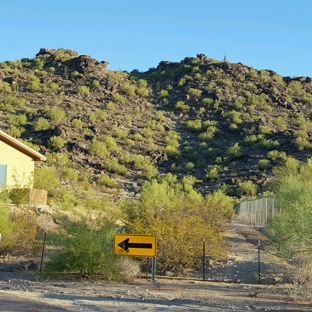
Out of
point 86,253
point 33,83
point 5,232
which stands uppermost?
point 33,83

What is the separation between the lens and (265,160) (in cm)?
5588

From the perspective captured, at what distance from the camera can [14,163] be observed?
32.8 metres

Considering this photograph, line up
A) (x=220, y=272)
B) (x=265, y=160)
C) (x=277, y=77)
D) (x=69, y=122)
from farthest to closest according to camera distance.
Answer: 1. (x=277, y=77)
2. (x=69, y=122)
3. (x=265, y=160)
4. (x=220, y=272)

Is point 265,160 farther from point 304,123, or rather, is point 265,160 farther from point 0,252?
point 0,252

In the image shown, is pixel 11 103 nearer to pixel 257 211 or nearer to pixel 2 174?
pixel 2 174

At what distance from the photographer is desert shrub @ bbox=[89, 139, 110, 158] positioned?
5616 centimetres

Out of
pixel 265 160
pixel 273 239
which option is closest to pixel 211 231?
pixel 273 239

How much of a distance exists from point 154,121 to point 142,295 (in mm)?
52406

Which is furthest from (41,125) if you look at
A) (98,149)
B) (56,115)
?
(98,149)

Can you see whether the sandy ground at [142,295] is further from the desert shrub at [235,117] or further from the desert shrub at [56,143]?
the desert shrub at [235,117]

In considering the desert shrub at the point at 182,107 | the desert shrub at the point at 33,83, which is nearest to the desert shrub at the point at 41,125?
the desert shrub at the point at 33,83

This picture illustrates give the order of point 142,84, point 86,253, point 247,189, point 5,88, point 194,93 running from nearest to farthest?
point 86,253
point 247,189
point 5,88
point 194,93
point 142,84

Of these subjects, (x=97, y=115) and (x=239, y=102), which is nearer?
(x=97, y=115)

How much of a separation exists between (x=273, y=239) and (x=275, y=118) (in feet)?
168
